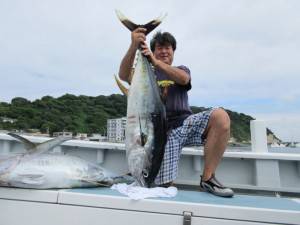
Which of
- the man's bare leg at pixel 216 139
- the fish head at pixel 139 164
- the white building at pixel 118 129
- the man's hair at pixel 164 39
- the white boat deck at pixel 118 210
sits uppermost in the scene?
the man's hair at pixel 164 39

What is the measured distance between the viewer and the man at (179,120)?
2.44m

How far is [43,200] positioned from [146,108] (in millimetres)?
1084

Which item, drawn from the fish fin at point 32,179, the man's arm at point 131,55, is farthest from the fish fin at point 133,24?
the fish fin at point 32,179

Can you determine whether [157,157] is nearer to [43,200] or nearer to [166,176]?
[166,176]

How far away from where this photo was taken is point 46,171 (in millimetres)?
1928

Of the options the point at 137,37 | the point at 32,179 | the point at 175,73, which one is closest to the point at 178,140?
the point at 175,73

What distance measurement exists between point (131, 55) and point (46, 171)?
1207 millimetres

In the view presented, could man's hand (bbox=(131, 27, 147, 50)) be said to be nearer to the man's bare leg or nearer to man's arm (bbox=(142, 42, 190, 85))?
man's arm (bbox=(142, 42, 190, 85))

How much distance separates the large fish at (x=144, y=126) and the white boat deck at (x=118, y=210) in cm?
67

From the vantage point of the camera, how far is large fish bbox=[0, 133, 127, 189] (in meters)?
1.84

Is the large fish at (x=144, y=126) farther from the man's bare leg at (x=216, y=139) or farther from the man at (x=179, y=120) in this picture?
the man's bare leg at (x=216, y=139)

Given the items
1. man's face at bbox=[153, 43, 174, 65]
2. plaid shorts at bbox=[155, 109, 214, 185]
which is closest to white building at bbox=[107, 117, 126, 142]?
plaid shorts at bbox=[155, 109, 214, 185]

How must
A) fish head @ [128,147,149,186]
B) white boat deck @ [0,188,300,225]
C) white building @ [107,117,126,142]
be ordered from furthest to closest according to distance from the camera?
white building @ [107,117,126,142]
fish head @ [128,147,149,186]
white boat deck @ [0,188,300,225]

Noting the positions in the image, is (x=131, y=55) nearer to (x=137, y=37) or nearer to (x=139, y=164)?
(x=137, y=37)
